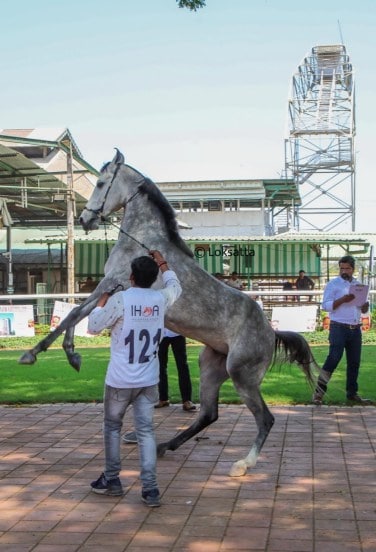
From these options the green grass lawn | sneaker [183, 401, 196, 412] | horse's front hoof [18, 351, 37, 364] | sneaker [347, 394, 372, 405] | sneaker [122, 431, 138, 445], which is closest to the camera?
horse's front hoof [18, 351, 37, 364]

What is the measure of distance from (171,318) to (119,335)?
4.85 ft

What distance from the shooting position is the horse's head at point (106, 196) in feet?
23.4

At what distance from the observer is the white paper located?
392 inches

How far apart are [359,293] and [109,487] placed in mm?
5362

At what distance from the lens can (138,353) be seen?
17.5 feet

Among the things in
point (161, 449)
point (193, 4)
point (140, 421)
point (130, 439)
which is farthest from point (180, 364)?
point (193, 4)

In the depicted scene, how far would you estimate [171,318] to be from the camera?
22.2 feet

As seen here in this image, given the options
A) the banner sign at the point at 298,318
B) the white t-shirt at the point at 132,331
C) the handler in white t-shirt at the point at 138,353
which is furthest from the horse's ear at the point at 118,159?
the banner sign at the point at 298,318

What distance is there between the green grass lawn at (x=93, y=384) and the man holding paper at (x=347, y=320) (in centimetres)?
42

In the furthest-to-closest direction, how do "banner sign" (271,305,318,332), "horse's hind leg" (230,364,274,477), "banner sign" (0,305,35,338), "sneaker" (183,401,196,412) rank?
"banner sign" (0,305,35,338) < "banner sign" (271,305,318,332) < "sneaker" (183,401,196,412) < "horse's hind leg" (230,364,274,477)

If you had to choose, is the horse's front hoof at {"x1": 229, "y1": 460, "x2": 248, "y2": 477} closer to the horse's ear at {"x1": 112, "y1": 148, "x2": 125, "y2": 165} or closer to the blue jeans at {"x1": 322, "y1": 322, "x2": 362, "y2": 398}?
the horse's ear at {"x1": 112, "y1": 148, "x2": 125, "y2": 165}

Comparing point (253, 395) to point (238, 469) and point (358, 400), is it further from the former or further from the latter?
point (358, 400)

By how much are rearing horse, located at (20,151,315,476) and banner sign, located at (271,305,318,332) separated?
12.0m

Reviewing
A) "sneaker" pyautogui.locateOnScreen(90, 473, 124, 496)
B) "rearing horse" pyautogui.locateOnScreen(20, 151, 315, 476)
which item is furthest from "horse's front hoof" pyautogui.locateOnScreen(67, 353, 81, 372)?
"sneaker" pyautogui.locateOnScreen(90, 473, 124, 496)
